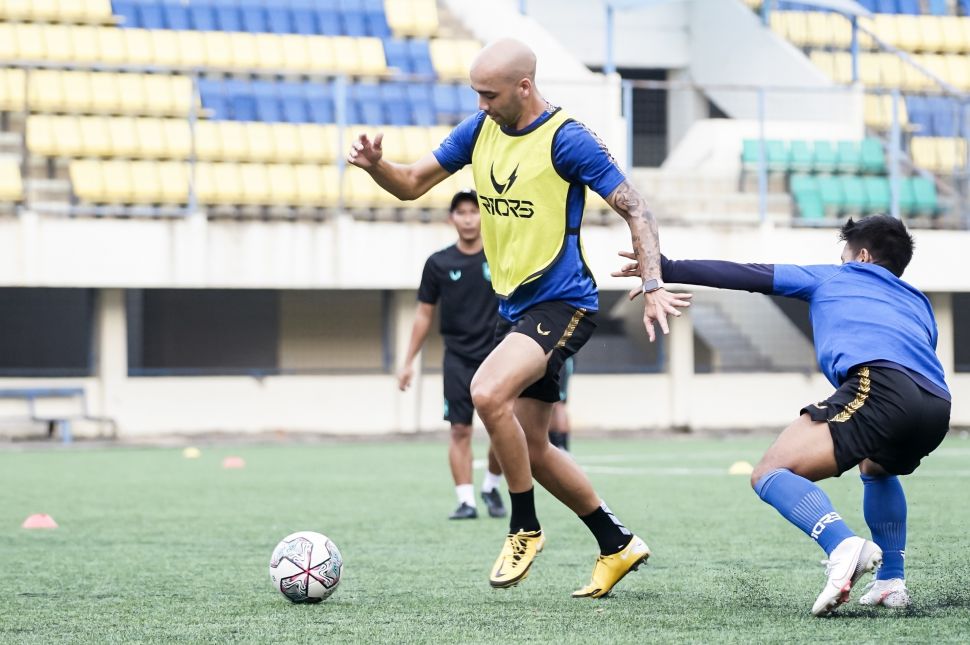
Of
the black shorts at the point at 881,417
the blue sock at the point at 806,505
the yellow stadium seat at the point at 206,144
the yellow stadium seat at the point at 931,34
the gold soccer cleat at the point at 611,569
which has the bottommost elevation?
the gold soccer cleat at the point at 611,569

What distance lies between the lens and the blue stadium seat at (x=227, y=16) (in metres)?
22.1

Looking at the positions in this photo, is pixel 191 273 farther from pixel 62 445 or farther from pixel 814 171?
pixel 814 171

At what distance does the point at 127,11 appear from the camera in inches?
854

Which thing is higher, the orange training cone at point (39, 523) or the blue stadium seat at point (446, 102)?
the blue stadium seat at point (446, 102)

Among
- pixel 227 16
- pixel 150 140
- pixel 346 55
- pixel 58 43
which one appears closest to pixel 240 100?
pixel 150 140

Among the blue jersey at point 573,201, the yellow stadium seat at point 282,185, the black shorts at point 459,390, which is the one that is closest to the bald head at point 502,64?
the blue jersey at point 573,201

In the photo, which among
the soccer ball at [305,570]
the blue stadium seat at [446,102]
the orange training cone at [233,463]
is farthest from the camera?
the blue stadium seat at [446,102]

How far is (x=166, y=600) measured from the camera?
5.55 meters

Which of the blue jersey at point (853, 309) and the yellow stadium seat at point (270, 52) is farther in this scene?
the yellow stadium seat at point (270, 52)

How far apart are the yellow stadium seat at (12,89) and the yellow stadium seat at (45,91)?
10 cm

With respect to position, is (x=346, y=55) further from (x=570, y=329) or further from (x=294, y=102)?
(x=570, y=329)

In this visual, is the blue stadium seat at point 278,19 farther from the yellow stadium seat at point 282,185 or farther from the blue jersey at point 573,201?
the blue jersey at point 573,201

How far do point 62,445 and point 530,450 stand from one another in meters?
13.9

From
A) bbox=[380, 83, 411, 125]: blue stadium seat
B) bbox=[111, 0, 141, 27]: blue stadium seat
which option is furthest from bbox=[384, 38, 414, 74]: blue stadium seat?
bbox=[111, 0, 141, 27]: blue stadium seat
